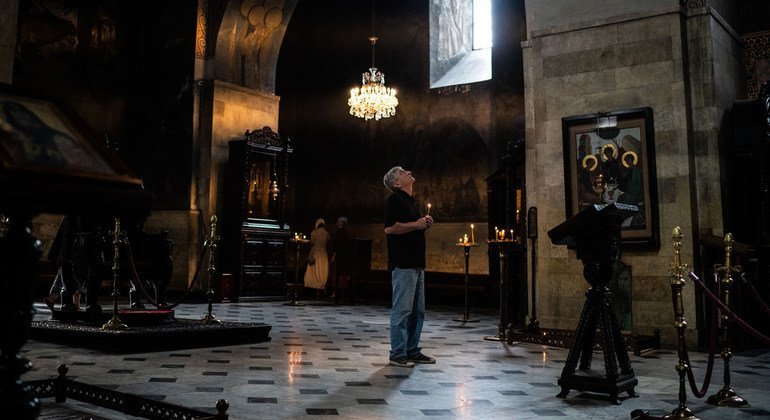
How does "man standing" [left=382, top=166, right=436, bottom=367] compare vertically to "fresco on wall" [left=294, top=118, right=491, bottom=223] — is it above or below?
below

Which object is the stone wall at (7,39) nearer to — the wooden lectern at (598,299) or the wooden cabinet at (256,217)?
the wooden lectern at (598,299)

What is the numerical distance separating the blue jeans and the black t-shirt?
0.07 metres

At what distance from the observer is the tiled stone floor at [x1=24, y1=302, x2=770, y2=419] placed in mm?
4156

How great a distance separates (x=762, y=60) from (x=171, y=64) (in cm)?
1152

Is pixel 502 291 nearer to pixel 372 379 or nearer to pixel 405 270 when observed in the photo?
pixel 405 270

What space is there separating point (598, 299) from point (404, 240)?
1842mm

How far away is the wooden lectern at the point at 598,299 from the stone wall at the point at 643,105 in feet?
11.4

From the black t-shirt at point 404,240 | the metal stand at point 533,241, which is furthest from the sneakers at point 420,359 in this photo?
the metal stand at point 533,241

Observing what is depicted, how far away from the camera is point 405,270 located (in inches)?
233

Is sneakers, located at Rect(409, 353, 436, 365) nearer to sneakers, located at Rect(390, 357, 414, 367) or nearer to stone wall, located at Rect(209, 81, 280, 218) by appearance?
sneakers, located at Rect(390, 357, 414, 367)

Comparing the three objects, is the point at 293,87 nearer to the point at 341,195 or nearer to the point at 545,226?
the point at 341,195

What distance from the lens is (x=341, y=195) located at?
1931cm

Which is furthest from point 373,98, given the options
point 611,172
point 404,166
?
point 611,172

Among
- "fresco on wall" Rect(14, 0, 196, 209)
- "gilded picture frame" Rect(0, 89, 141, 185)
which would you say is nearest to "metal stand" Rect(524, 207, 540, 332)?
"gilded picture frame" Rect(0, 89, 141, 185)
